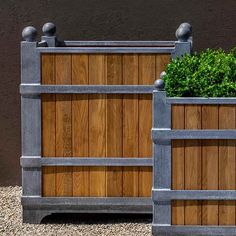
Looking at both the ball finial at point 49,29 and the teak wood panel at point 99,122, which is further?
the ball finial at point 49,29

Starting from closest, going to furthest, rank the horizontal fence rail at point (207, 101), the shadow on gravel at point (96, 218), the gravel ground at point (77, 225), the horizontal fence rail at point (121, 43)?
the horizontal fence rail at point (207, 101)
the gravel ground at point (77, 225)
the shadow on gravel at point (96, 218)
the horizontal fence rail at point (121, 43)

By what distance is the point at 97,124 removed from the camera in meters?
7.26

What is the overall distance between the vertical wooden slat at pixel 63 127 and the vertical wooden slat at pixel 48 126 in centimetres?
3

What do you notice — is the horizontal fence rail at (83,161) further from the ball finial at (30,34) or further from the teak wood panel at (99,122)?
the ball finial at (30,34)

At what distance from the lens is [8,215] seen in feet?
25.3

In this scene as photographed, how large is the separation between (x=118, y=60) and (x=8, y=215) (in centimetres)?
173

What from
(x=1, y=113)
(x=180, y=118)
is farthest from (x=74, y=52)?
(x=1, y=113)

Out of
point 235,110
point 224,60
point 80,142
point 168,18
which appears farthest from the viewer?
point 168,18

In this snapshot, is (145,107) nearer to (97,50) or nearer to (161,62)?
(161,62)

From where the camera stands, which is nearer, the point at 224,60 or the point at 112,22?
the point at 224,60

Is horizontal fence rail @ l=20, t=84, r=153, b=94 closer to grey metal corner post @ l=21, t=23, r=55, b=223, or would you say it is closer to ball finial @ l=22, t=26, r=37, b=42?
grey metal corner post @ l=21, t=23, r=55, b=223

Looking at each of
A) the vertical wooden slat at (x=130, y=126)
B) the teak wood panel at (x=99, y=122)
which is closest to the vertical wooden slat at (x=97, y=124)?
the teak wood panel at (x=99, y=122)

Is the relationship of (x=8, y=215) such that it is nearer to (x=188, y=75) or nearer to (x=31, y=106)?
(x=31, y=106)

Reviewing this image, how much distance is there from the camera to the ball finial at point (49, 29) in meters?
7.89
